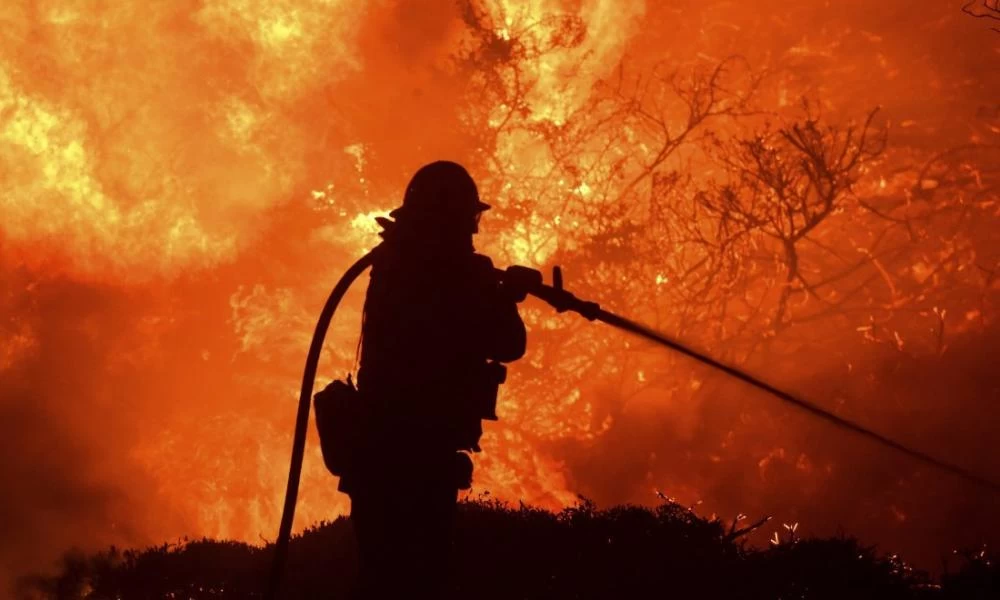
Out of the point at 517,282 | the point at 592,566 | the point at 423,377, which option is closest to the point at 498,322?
the point at 517,282

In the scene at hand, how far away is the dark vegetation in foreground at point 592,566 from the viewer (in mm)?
6953

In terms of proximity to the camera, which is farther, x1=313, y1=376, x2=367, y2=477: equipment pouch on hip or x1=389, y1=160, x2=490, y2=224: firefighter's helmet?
x1=389, y1=160, x2=490, y2=224: firefighter's helmet

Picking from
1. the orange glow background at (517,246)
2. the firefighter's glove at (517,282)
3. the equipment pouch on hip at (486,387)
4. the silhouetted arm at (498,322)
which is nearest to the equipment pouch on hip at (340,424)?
the equipment pouch on hip at (486,387)

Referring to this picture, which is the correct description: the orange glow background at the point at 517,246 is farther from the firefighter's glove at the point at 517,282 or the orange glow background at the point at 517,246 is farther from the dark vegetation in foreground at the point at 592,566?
the firefighter's glove at the point at 517,282

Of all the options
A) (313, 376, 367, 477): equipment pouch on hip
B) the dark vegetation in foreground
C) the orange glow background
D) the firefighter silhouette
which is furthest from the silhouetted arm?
the orange glow background

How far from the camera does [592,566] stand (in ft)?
24.3

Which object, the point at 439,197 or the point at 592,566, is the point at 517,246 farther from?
the point at 439,197

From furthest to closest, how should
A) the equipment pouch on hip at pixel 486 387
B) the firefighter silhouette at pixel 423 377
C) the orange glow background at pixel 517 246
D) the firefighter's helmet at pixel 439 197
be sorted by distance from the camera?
1. the orange glow background at pixel 517 246
2. the firefighter's helmet at pixel 439 197
3. the equipment pouch on hip at pixel 486 387
4. the firefighter silhouette at pixel 423 377

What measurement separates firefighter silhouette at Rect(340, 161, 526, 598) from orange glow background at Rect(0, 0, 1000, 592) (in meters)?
9.90

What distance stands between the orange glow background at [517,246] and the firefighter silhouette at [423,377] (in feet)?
32.5

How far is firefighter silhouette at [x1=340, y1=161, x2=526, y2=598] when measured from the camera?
17.7ft

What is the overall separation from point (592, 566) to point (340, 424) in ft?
9.30

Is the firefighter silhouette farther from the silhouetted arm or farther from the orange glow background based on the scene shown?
the orange glow background

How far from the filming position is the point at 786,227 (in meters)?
15.4
